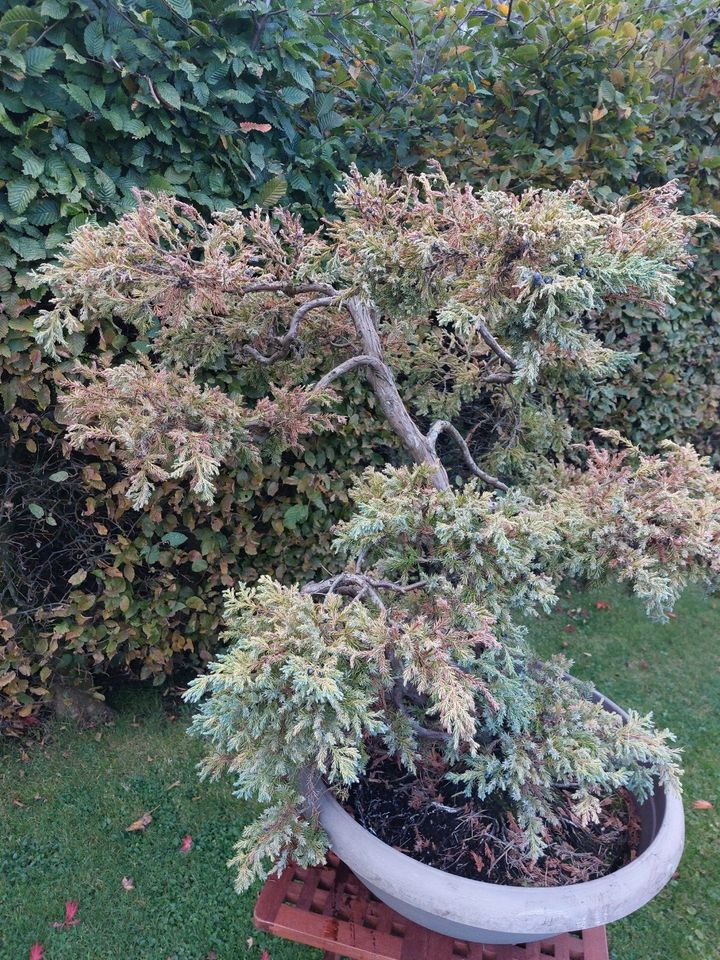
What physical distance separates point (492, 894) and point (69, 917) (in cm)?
165

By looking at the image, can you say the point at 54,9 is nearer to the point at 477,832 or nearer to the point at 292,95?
the point at 292,95

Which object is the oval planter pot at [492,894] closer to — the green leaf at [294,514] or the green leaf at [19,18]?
the green leaf at [294,514]

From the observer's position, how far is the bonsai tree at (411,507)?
1225 mm

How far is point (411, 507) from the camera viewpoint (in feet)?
4.58

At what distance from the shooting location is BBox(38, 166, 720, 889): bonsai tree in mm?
1225

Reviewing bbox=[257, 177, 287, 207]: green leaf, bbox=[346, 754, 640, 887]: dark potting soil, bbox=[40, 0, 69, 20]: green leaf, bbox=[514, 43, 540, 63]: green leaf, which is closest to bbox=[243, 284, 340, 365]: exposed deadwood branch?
bbox=[257, 177, 287, 207]: green leaf

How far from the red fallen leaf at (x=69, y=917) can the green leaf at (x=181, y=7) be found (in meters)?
3.04

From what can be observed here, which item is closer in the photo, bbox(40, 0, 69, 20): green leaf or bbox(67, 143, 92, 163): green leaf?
bbox(40, 0, 69, 20): green leaf

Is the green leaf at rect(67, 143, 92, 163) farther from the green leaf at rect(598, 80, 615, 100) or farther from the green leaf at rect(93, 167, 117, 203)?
the green leaf at rect(598, 80, 615, 100)

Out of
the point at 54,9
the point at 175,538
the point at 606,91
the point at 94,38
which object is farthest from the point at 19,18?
the point at 606,91

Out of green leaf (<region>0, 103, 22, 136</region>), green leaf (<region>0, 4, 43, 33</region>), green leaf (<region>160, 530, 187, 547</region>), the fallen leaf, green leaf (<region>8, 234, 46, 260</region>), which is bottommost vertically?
the fallen leaf

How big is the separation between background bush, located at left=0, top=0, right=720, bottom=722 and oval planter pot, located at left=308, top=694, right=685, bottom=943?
141cm

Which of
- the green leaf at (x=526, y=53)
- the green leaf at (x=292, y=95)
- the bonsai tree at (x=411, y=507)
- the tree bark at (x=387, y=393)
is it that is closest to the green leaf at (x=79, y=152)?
the bonsai tree at (x=411, y=507)

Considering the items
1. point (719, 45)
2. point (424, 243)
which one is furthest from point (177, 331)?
point (719, 45)
